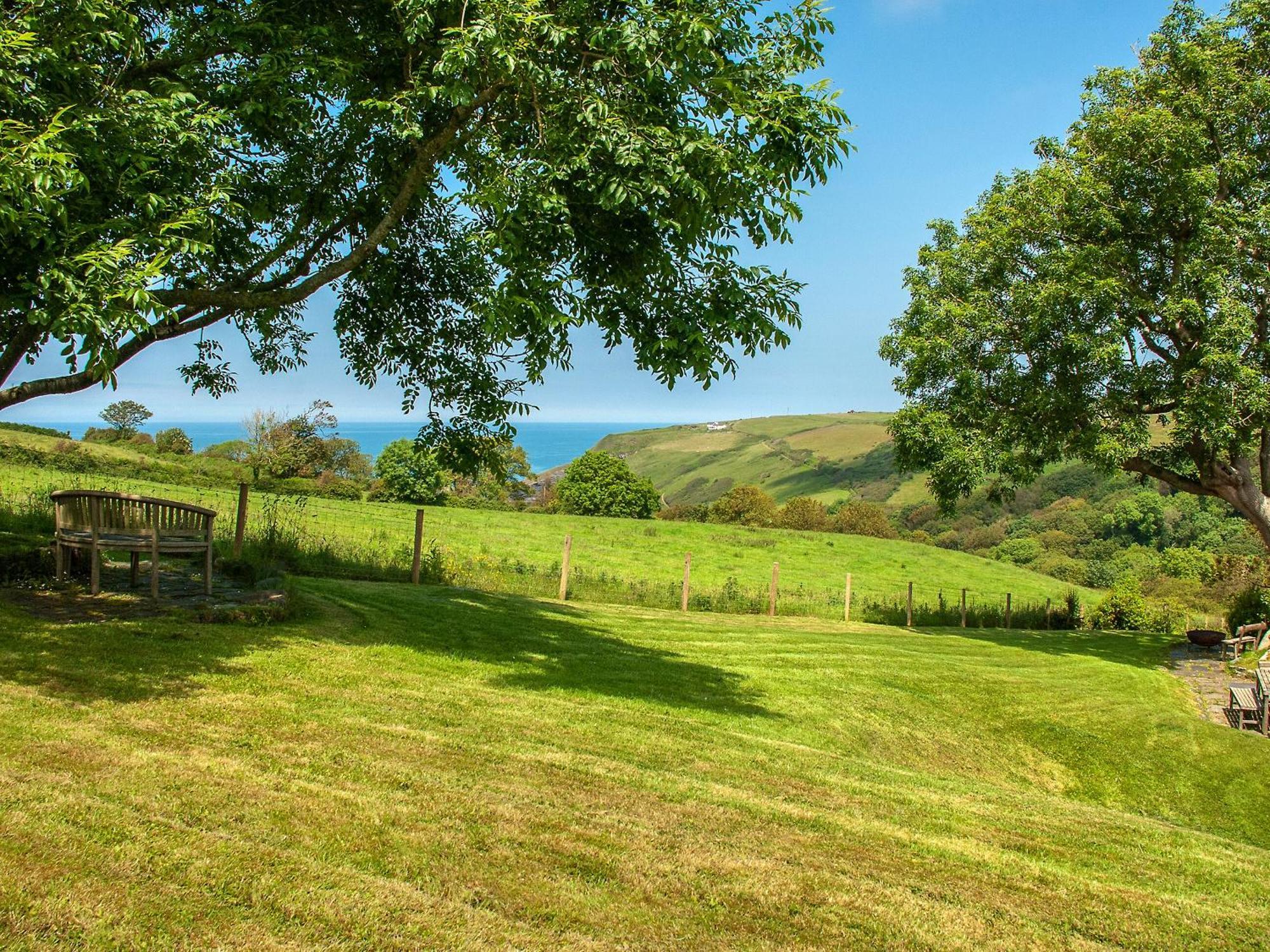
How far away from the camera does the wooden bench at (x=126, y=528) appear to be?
33.1ft

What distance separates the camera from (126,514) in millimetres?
10523

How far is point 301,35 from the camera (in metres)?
9.30

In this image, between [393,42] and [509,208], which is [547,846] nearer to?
[509,208]

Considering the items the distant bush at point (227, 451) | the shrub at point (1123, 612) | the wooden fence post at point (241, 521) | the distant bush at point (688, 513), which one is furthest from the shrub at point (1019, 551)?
the wooden fence post at point (241, 521)

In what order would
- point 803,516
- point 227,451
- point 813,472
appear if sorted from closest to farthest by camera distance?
point 227,451 → point 803,516 → point 813,472

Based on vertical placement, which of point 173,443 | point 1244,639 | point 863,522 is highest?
point 173,443

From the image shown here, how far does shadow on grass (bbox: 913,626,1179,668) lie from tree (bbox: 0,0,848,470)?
19.0 meters

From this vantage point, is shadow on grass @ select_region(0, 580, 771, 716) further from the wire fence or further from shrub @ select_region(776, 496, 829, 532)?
shrub @ select_region(776, 496, 829, 532)

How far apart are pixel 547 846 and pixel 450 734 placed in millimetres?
2315

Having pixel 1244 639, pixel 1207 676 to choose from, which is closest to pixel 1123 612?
pixel 1244 639

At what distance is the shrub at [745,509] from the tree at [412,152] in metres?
64.6

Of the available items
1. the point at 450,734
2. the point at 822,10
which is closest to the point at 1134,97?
the point at 822,10

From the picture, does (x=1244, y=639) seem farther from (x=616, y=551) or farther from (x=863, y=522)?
(x=863, y=522)

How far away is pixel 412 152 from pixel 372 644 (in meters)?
6.10
